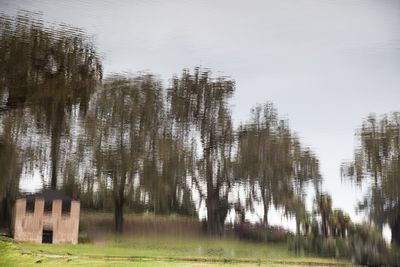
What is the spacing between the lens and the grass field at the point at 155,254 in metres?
2.33

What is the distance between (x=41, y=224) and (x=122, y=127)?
549 millimetres

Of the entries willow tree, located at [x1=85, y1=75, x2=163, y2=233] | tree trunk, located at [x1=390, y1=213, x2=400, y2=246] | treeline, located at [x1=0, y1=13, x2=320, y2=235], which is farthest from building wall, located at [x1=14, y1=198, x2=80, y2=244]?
tree trunk, located at [x1=390, y1=213, x2=400, y2=246]

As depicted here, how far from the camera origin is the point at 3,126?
8.00 feet

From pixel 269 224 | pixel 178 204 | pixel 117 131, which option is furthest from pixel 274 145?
pixel 117 131

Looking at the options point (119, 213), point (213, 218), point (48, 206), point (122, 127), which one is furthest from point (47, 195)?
Result: point (213, 218)

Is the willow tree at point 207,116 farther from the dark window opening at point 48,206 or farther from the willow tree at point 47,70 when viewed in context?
the dark window opening at point 48,206

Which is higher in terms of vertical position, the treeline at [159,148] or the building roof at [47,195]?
the treeline at [159,148]

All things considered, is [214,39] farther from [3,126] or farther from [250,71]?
[3,126]

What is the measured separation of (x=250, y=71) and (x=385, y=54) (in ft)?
2.22

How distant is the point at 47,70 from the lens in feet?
8.19

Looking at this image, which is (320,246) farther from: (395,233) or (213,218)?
(213,218)

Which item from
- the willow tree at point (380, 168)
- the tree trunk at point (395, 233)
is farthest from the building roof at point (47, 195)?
the tree trunk at point (395, 233)

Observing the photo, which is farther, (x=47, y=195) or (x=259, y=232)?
(x=259, y=232)

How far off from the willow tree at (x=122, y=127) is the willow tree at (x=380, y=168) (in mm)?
923
